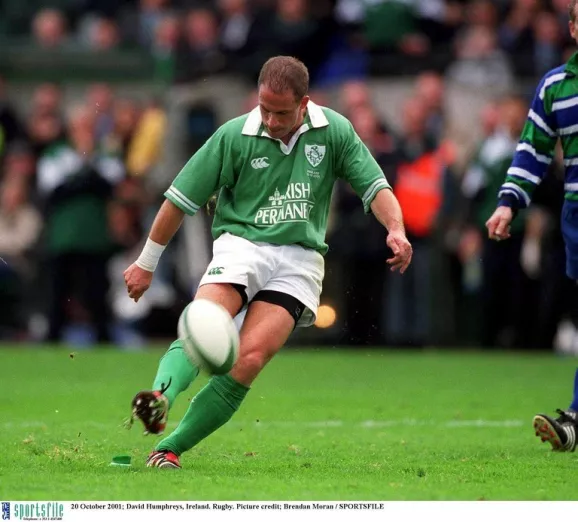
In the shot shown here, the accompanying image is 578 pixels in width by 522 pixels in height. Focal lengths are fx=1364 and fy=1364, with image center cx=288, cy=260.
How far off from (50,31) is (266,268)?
43.0ft

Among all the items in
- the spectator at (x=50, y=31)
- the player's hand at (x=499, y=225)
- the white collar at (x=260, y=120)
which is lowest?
the player's hand at (x=499, y=225)

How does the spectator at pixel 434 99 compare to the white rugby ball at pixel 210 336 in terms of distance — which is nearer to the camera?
the white rugby ball at pixel 210 336

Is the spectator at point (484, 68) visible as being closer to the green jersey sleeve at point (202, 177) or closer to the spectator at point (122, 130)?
the spectator at point (122, 130)

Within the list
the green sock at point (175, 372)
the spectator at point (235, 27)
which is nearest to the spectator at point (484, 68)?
the spectator at point (235, 27)

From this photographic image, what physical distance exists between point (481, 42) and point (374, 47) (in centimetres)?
146

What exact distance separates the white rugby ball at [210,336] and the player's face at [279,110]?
104cm

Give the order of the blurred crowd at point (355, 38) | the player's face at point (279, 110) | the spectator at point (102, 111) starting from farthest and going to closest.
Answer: the spectator at point (102, 111) → the blurred crowd at point (355, 38) → the player's face at point (279, 110)

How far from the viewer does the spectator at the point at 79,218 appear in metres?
17.1

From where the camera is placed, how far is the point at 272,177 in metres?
7.41

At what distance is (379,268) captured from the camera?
1706 cm

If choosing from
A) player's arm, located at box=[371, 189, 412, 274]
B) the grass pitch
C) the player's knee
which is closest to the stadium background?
the grass pitch

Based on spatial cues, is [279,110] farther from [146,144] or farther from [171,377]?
[146,144]

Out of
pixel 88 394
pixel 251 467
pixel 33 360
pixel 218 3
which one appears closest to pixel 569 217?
pixel 251 467

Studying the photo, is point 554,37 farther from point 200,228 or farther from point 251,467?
point 251,467
